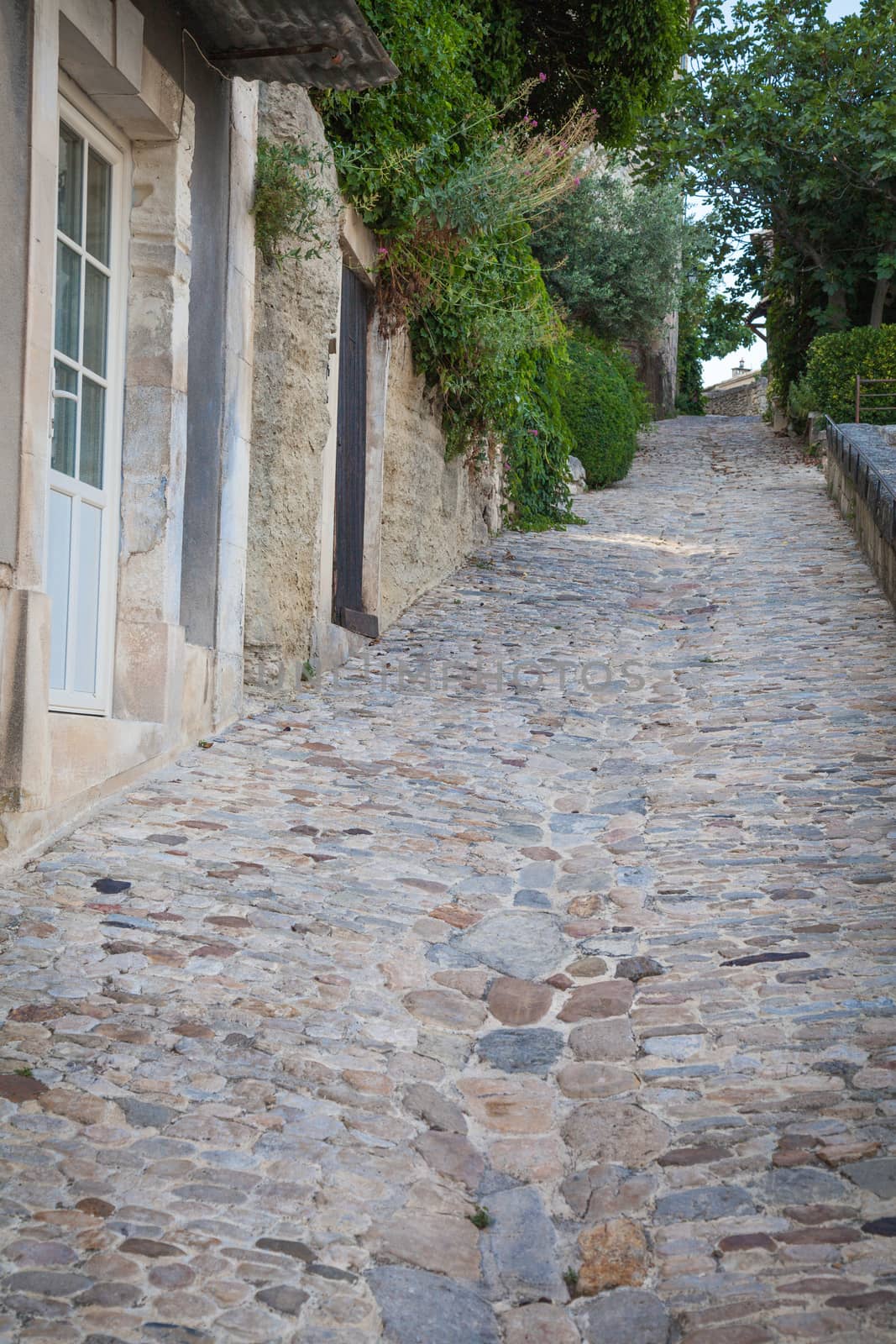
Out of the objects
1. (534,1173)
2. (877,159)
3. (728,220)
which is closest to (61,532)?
(534,1173)

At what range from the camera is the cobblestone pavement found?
2.38m

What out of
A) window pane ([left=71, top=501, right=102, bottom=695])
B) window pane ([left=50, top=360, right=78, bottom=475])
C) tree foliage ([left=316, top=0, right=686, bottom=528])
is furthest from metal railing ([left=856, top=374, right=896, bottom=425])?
window pane ([left=50, top=360, right=78, bottom=475])

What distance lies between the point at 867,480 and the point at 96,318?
8011 mm

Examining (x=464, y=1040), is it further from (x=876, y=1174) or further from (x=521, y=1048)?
(x=876, y=1174)

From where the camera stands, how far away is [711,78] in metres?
21.0

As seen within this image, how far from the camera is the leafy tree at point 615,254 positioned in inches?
772

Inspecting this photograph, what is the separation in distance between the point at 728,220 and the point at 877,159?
337cm

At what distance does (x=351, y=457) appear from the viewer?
330 inches

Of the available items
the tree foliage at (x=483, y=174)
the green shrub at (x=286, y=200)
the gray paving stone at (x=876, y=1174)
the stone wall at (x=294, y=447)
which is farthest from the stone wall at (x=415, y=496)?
the gray paving stone at (x=876, y=1174)

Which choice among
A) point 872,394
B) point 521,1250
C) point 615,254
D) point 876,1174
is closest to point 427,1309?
point 521,1250

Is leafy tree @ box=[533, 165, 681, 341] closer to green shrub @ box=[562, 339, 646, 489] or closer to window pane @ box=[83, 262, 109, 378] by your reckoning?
green shrub @ box=[562, 339, 646, 489]

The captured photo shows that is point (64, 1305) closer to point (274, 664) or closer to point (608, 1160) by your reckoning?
point (608, 1160)

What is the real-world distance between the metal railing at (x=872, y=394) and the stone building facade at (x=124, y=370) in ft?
42.9

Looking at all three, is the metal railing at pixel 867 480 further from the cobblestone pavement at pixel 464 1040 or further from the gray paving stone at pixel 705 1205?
the gray paving stone at pixel 705 1205
